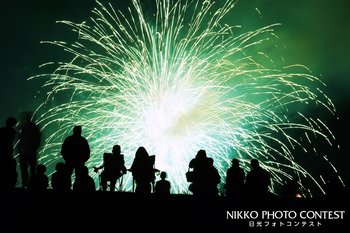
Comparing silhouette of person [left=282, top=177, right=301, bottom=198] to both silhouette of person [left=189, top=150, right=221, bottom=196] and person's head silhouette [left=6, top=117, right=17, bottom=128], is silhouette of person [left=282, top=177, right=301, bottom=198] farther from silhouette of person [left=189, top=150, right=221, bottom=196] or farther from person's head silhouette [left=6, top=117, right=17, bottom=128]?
person's head silhouette [left=6, top=117, right=17, bottom=128]

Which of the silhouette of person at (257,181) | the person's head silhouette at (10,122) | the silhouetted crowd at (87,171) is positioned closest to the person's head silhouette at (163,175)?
the silhouetted crowd at (87,171)

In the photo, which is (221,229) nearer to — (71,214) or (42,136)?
(71,214)

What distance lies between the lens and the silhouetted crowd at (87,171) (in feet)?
34.9

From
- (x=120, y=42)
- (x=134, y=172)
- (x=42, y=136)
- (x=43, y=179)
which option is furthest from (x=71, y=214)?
(x=120, y=42)

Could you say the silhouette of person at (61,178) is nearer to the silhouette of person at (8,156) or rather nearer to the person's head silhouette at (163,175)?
the silhouette of person at (8,156)

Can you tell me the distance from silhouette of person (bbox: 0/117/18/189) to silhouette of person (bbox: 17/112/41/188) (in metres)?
1.09

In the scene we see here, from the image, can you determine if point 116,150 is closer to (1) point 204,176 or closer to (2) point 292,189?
(1) point 204,176

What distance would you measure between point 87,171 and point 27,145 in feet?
7.35

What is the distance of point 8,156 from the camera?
10.5 metres

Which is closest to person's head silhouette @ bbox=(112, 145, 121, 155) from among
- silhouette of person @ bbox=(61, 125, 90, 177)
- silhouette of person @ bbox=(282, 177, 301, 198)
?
silhouette of person @ bbox=(61, 125, 90, 177)

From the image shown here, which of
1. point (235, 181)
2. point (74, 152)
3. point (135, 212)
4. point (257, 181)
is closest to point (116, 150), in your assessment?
point (74, 152)

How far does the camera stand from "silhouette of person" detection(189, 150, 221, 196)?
11.1 meters

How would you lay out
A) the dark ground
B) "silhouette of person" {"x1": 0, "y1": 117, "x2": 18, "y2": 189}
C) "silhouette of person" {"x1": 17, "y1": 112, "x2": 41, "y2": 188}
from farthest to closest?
1. "silhouette of person" {"x1": 17, "y1": 112, "x2": 41, "y2": 188}
2. "silhouette of person" {"x1": 0, "y1": 117, "x2": 18, "y2": 189}
3. the dark ground

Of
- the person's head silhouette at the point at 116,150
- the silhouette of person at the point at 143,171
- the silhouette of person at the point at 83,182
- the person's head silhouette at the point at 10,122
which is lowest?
the silhouette of person at the point at 83,182
